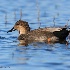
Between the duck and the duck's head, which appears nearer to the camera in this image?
the duck

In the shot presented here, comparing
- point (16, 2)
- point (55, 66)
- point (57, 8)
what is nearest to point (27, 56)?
point (55, 66)

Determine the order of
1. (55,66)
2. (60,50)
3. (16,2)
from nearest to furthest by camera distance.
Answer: (55,66) < (60,50) < (16,2)

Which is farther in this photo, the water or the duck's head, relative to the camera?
the duck's head

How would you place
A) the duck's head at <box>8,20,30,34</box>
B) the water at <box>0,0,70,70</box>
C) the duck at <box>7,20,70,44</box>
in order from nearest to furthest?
the water at <box>0,0,70,70</box> < the duck at <box>7,20,70,44</box> < the duck's head at <box>8,20,30,34</box>

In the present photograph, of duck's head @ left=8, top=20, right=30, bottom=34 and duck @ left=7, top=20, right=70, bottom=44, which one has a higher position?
duck's head @ left=8, top=20, right=30, bottom=34

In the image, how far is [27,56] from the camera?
37.9ft

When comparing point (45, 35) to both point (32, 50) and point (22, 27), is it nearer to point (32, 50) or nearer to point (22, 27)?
point (22, 27)

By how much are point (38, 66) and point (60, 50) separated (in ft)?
6.60

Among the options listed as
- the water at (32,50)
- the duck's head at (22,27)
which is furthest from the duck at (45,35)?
the water at (32,50)

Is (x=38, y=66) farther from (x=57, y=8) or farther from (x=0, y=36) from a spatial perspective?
(x=57, y=8)

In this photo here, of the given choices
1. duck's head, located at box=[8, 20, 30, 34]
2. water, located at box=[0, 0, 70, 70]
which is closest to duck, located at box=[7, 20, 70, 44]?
duck's head, located at box=[8, 20, 30, 34]

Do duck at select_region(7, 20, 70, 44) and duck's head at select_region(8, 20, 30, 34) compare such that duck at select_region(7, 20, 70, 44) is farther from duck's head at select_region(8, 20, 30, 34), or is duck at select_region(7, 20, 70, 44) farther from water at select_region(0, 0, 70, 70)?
water at select_region(0, 0, 70, 70)

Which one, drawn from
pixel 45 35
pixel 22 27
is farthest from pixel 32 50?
pixel 22 27

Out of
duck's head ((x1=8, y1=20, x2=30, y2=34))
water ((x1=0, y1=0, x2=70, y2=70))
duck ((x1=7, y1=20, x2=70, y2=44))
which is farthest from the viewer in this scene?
duck's head ((x1=8, y1=20, x2=30, y2=34))
